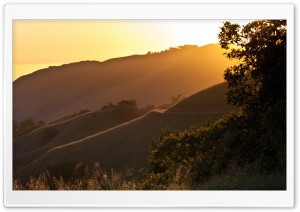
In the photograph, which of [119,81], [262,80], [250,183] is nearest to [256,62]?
[262,80]

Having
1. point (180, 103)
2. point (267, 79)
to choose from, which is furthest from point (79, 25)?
point (180, 103)

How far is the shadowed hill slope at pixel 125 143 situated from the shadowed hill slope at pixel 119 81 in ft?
7.65

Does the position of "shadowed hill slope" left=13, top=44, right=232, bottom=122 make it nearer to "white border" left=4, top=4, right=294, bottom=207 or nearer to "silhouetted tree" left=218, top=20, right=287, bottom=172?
"silhouetted tree" left=218, top=20, right=287, bottom=172

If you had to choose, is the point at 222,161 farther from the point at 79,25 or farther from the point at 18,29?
the point at 18,29


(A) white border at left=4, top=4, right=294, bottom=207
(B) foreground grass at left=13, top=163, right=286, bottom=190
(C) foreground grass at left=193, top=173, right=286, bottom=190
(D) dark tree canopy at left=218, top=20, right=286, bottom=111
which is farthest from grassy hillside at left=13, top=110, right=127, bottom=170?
(C) foreground grass at left=193, top=173, right=286, bottom=190

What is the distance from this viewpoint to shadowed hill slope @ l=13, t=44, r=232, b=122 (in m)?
28.8

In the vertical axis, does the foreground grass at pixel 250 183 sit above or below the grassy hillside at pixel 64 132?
above

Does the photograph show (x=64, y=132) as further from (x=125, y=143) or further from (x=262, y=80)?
(x=262, y=80)
